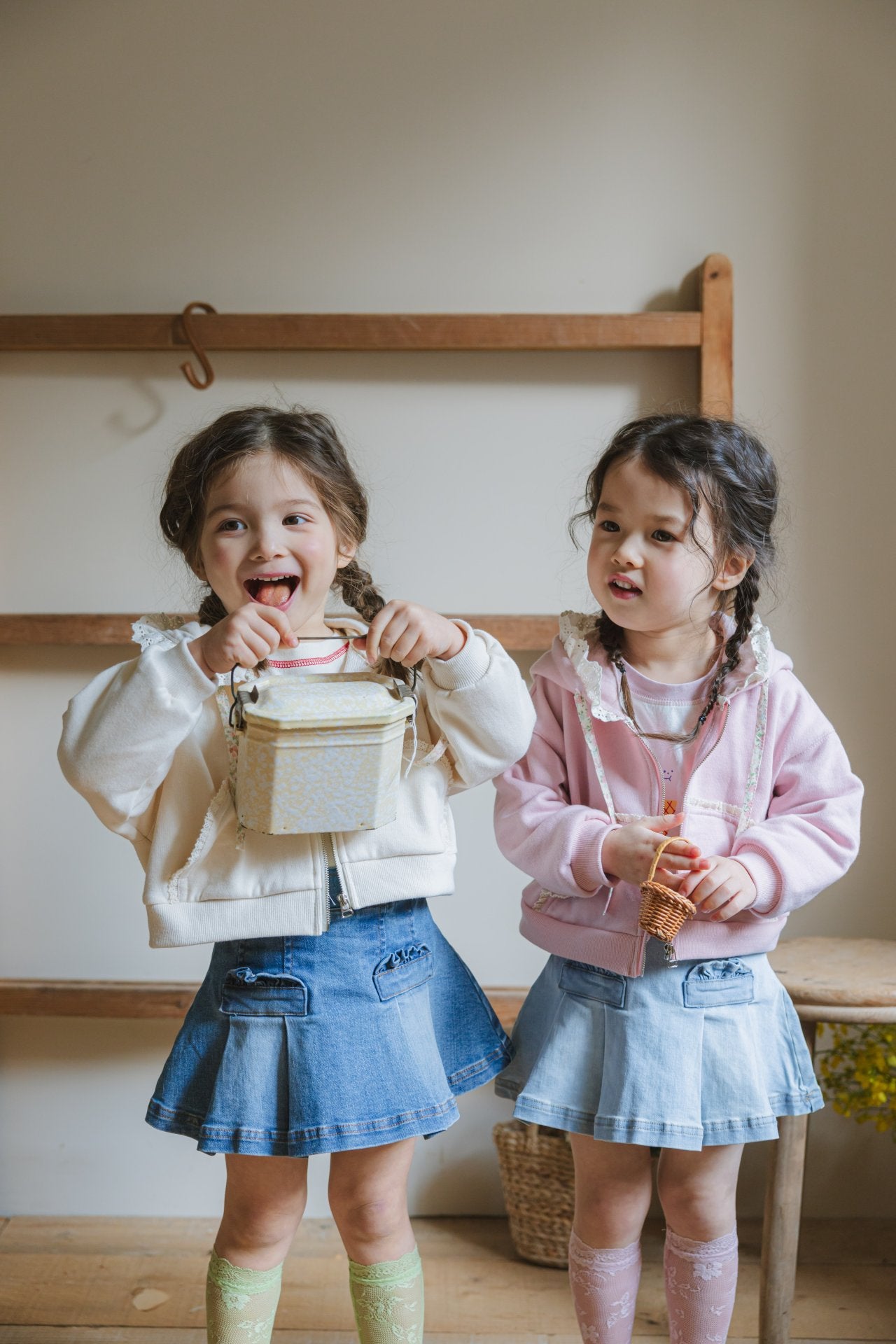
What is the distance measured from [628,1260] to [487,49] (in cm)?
177

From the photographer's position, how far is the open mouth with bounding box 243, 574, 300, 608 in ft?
3.99

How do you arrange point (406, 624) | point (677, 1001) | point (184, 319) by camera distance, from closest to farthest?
point (406, 624) < point (677, 1001) < point (184, 319)

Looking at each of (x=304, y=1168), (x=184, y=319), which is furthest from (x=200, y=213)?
(x=304, y=1168)

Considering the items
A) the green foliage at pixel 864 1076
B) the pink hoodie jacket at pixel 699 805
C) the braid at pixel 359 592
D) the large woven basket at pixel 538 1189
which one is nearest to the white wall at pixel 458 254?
the green foliage at pixel 864 1076

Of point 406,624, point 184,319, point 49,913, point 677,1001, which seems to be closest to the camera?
point 406,624

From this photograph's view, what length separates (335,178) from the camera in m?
1.90

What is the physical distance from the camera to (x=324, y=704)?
109 centimetres

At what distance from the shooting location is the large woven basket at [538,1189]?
1800 mm

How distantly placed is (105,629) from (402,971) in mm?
888

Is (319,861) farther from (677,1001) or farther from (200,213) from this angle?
(200,213)

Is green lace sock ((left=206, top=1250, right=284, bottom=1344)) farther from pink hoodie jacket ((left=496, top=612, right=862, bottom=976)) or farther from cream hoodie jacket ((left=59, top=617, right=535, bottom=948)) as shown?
pink hoodie jacket ((left=496, top=612, right=862, bottom=976))

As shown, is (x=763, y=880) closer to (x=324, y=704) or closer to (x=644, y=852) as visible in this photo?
(x=644, y=852)

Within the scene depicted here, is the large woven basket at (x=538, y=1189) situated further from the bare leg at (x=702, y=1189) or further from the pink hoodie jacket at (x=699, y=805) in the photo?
the pink hoodie jacket at (x=699, y=805)

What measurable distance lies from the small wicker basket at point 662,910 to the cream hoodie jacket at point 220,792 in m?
0.21
